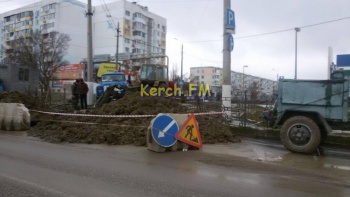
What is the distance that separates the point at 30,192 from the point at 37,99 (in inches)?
495

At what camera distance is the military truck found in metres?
9.66

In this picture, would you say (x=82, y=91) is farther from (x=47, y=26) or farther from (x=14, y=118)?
(x=47, y=26)

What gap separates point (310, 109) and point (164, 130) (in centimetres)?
429

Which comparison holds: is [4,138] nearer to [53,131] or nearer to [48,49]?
[53,131]

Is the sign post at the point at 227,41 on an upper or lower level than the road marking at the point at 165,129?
upper

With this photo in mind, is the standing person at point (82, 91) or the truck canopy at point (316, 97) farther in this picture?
the standing person at point (82, 91)

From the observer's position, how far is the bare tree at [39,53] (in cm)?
5669

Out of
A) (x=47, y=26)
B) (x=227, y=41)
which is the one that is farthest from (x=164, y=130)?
(x=47, y=26)

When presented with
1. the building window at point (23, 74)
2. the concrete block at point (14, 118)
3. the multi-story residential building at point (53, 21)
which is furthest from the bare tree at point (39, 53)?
the concrete block at point (14, 118)

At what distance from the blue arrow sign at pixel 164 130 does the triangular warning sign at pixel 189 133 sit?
0.17 m

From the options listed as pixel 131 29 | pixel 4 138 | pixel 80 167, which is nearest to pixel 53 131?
pixel 4 138

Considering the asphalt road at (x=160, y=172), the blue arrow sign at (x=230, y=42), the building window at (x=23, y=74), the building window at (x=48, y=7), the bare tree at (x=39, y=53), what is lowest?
the asphalt road at (x=160, y=172)

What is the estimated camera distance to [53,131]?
12438 millimetres

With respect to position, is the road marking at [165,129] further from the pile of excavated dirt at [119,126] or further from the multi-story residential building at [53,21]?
the multi-story residential building at [53,21]
